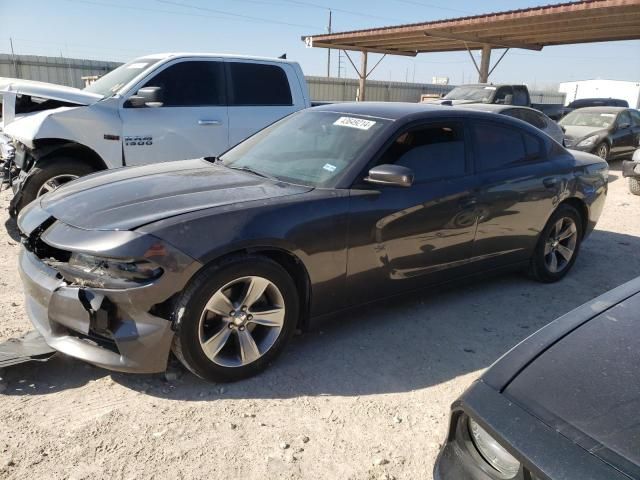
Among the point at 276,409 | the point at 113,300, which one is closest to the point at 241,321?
the point at 276,409

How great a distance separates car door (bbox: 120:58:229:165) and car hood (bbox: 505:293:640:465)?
5.12 meters

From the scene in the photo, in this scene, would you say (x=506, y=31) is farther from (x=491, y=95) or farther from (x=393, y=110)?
(x=393, y=110)

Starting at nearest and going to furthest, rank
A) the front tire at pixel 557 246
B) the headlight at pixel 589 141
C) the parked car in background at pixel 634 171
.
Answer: the front tire at pixel 557 246
the parked car in background at pixel 634 171
the headlight at pixel 589 141

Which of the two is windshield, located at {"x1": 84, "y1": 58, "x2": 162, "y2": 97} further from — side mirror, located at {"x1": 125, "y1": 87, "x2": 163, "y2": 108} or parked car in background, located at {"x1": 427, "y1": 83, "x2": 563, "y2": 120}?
parked car in background, located at {"x1": 427, "y1": 83, "x2": 563, "y2": 120}

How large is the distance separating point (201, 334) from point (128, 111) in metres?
3.90

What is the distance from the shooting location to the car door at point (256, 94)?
→ 6520 mm

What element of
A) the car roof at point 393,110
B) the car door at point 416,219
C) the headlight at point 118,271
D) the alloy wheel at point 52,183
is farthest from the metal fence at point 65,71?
the headlight at point 118,271

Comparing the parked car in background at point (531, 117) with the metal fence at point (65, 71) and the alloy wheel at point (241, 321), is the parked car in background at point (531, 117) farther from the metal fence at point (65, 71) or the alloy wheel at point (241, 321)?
the metal fence at point (65, 71)

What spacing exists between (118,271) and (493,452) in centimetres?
194

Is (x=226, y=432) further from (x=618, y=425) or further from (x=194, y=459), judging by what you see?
(x=618, y=425)

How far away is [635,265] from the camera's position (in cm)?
554

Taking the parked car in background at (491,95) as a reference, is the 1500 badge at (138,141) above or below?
below

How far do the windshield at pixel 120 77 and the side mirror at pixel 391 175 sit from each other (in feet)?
13.2

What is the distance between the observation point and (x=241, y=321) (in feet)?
9.65
